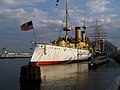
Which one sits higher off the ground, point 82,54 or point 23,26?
point 23,26

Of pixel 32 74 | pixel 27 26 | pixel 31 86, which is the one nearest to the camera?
pixel 31 86

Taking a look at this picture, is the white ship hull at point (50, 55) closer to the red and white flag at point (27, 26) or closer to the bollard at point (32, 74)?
the red and white flag at point (27, 26)

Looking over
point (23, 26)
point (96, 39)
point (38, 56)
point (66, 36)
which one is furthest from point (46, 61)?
point (96, 39)

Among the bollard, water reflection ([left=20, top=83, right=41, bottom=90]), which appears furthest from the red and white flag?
water reflection ([left=20, top=83, right=41, bottom=90])

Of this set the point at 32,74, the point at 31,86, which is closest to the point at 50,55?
the point at 32,74

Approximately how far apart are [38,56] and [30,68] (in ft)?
65.0

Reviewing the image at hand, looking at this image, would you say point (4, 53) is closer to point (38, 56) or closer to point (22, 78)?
point (38, 56)

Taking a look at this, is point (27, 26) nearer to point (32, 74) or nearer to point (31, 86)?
point (32, 74)

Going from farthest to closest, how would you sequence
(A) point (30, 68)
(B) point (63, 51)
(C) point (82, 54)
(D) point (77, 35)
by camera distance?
(D) point (77, 35)
(C) point (82, 54)
(B) point (63, 51)
(A) point (30, 68)

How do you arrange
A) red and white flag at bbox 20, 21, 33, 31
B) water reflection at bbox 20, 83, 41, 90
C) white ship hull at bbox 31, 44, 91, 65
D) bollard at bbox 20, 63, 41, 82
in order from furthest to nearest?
white ship hull at bbox 31, 44, 91, 65 → red and white flag at bbox 20, 21, 33, 31 → bollard at bbox 20, 63, 41, 82 → water reflection at bbox 20, 83, 41, 90

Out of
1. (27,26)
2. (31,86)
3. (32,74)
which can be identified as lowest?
(31,86)

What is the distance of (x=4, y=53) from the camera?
193875 millimetres

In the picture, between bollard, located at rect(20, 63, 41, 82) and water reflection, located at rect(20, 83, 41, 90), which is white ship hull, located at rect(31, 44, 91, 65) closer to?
bollard, located at rect(20, 63, 41, 82)

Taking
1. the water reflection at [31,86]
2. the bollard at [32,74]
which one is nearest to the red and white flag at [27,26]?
the bollard at [32,74]
